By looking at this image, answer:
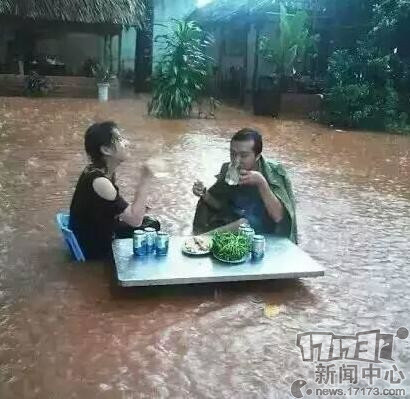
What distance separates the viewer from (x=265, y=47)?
14602 millimetres

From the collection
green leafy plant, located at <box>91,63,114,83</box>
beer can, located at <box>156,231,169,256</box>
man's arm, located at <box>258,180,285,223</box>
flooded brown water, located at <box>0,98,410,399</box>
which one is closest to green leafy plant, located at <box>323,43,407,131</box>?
flooded brown water, located at <box>0,98,410,399</box>

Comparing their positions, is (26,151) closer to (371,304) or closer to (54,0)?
(371,304)

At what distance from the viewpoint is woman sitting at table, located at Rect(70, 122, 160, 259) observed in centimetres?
396

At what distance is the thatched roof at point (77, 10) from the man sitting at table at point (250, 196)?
43.8 feet

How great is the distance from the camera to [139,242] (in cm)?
387

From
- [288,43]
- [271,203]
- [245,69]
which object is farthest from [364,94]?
[271,203]

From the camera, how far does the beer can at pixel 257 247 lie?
3896 millimetres

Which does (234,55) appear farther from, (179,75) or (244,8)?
(179,75)

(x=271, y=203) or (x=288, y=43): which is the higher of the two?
(x=288, y=43)

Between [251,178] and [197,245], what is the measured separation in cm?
60

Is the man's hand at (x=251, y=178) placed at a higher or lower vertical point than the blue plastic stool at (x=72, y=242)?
higher

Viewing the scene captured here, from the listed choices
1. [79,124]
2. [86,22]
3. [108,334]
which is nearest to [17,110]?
[79,124]

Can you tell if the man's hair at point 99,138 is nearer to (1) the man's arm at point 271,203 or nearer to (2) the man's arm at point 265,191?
(2) the man's arm at point 265,191

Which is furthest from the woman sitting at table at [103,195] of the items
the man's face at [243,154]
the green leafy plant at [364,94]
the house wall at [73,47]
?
the house wall at [73,47]
